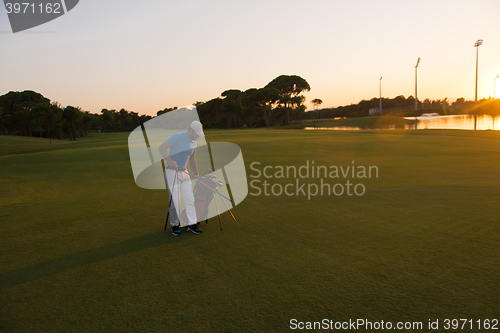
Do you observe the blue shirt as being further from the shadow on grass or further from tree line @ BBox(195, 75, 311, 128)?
tree line @ BBox(195, 75, 311, 128)

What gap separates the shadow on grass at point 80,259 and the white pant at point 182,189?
0.56 metres

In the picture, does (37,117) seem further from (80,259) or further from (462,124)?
(462,124)

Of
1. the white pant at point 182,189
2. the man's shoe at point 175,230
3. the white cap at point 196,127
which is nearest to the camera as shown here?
the white cap at point 196,127

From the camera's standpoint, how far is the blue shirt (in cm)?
564

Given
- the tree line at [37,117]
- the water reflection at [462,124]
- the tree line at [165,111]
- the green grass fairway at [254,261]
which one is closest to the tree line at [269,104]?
the tree line at [165,111]

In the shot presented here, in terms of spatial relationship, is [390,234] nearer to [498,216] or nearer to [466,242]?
[466,242]

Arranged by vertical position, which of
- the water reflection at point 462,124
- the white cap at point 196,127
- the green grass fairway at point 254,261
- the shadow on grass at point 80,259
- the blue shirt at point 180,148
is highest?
the white cap at point 196,127

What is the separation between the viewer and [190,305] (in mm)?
3699

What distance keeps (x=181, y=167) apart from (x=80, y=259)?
242 centimetres

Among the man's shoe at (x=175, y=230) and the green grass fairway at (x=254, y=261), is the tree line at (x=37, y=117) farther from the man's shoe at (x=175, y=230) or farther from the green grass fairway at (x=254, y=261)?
the man's shoe at (x=175, y=230)

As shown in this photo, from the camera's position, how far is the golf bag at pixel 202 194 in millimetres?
6277

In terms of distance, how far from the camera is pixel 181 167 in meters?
5.80

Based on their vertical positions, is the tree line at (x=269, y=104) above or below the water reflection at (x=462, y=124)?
above

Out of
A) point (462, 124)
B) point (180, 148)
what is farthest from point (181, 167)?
point (462, 124)
